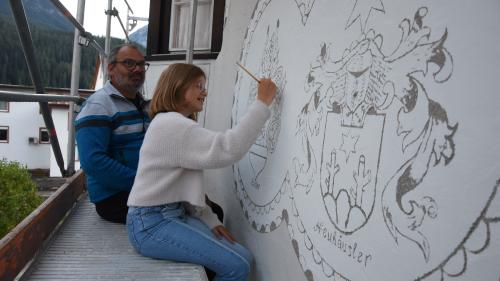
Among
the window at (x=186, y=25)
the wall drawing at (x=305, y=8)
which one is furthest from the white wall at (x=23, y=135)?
the wall drawing at (x=305, y=8)

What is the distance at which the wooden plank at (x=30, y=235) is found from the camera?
1652 mm

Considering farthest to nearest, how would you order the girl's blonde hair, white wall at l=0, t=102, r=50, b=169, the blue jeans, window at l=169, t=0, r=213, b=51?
white wall at l=0, t=102, r=50, b=169, window at l=169, t=0, r=213, b=51, the girl's blonde hair, the blue jeans

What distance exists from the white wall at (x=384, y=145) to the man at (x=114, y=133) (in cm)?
90

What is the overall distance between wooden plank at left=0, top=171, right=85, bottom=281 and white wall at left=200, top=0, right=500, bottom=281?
977 mm

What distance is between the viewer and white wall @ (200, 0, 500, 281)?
0.82m

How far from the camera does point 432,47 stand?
0.97 m

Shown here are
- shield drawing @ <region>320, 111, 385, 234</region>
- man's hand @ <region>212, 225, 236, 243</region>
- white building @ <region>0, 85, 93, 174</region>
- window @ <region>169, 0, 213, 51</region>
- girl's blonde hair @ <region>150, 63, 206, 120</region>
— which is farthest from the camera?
white building @ <region>0, 85, 93, 174</region>

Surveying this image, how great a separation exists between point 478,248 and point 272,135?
1.21m

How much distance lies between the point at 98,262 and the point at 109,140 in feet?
2.50

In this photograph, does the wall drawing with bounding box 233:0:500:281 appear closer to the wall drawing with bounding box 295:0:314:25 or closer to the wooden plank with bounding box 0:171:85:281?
the wall drawing with bounding box 295:0:314:25

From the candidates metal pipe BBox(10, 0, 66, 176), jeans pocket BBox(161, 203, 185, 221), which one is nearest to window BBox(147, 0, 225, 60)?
metal pipe BBox(10, 0, 66, 176)

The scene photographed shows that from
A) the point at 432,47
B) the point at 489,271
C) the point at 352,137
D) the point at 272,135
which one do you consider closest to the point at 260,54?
the point at 272,135

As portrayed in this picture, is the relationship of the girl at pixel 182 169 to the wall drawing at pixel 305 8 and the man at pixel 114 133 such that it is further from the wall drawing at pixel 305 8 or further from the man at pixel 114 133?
the man at pixel 114 133

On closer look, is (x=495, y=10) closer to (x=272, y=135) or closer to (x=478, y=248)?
(x=478, y=248)
